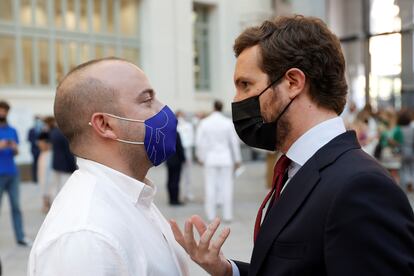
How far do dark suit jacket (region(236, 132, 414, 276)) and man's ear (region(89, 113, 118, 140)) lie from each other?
0.66 meters

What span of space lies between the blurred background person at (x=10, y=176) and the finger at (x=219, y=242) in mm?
5861

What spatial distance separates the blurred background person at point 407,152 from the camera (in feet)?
36.9

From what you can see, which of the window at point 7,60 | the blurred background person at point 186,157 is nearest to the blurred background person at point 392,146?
the blurred background person at point 186,157

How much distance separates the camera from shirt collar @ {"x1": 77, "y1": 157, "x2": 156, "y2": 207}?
1.81 meters

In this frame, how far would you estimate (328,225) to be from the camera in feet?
4.70

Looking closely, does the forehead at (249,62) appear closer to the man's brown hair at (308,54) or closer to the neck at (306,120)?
the man's brown hair at (308,54)

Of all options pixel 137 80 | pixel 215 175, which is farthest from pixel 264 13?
pixel 137 80

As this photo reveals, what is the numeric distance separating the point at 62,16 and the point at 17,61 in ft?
7.48

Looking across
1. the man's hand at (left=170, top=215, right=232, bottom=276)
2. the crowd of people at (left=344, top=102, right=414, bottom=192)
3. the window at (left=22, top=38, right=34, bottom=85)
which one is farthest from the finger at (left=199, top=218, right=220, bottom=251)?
the window at (left=22, top=38, right=34, bottom=85)

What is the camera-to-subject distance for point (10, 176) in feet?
23.9

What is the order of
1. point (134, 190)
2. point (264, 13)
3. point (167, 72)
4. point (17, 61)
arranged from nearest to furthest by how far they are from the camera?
point (134, 190), point (17, 61), point (167, 72), point (264, 13)

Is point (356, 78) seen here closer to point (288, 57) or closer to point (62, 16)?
point (62, 16)

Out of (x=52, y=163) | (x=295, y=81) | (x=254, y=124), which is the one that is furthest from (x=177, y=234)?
(x=52, y=163)

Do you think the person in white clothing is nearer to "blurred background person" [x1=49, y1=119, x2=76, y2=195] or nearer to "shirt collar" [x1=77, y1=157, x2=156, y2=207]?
"blurred background person" [x1=49, y1=119, x2=76, y2=195]
